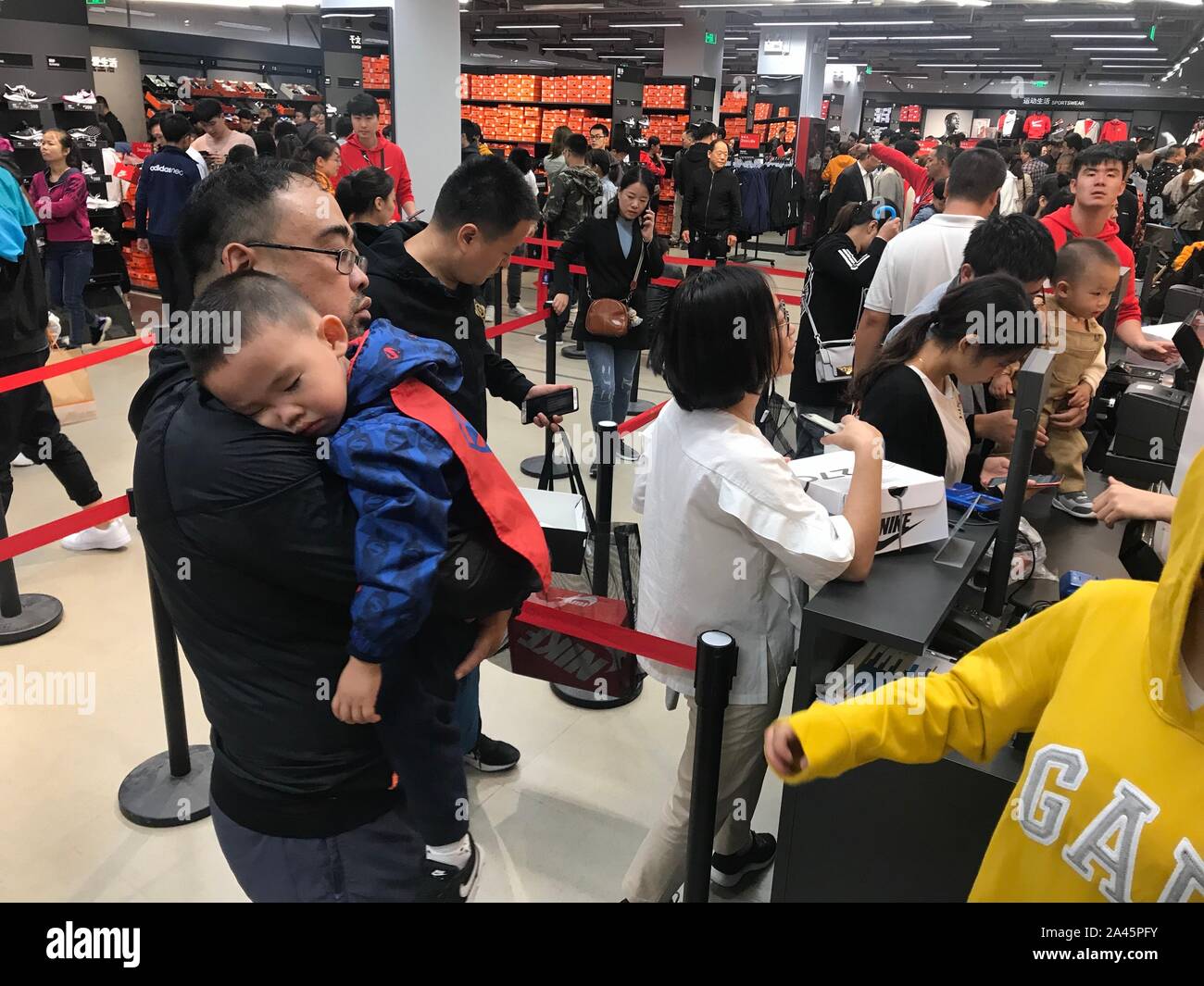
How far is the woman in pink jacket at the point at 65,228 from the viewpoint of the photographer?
631cm

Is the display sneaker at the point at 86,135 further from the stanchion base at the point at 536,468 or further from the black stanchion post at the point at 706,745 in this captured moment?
the black stanchion post at the point at 706,745

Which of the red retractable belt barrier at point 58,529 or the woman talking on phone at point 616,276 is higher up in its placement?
the woman talking on phone at point 616,276

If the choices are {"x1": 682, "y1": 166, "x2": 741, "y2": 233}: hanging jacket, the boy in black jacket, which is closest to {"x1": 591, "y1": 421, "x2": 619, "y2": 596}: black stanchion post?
the boy in black jacket

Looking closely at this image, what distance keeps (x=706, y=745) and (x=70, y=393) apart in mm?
4644

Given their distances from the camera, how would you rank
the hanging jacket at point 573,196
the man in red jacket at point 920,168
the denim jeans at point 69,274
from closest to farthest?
1. the denim jeans at point 69,274
2. the hanging jacket at point 573,196
3. the man in red jacket at point 920,168

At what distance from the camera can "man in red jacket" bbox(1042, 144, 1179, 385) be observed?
3594 millimetres

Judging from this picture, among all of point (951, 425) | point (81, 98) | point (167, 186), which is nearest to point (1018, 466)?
point (951, 425)

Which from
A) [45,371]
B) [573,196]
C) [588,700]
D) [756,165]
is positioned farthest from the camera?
[756,165]

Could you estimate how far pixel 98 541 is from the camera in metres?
4.09

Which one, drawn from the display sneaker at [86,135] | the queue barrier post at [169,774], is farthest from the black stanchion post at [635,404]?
the display sneaker at [86,135]

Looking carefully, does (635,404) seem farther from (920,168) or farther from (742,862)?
(742,862)

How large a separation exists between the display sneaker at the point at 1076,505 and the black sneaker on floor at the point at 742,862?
130 cm

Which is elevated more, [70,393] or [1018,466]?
[1018,466]
